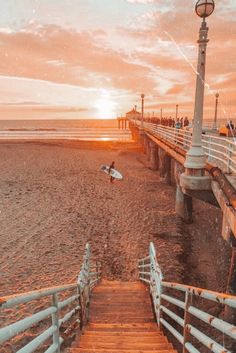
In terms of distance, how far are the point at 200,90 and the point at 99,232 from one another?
739cm

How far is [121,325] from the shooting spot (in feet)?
15.4

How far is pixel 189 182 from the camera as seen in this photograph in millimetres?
7352

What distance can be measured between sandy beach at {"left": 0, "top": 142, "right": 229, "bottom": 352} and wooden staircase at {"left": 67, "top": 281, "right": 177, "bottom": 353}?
1817 millimetres

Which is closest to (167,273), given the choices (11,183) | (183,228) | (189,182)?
(189,182)

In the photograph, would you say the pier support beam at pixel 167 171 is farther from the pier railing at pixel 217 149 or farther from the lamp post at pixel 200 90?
the lamp post at pixel 200 90

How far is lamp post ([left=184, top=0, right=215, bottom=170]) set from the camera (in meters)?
6.13

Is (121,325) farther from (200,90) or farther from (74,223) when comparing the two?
(74,223)

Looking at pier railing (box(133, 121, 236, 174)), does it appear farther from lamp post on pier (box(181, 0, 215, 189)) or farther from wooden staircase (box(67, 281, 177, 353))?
wooden staircase (box(67, 281, 177, 353))

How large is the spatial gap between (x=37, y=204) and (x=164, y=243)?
7.77 metres

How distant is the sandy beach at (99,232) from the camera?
28.7 ft

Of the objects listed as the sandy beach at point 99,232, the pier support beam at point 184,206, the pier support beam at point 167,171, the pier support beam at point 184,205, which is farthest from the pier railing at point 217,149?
the pier support beam at point 167,171

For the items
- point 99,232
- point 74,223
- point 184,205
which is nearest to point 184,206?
point 184,205

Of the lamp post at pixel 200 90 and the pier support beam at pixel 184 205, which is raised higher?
the lamp post at pixel 200 90

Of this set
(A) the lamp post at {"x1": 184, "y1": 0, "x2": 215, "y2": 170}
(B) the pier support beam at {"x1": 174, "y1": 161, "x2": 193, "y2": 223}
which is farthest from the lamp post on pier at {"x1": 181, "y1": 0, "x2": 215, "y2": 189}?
(B) the pier support beam at {"x1": 174, "y1": 161, "x2": 193, "y2": 223}
